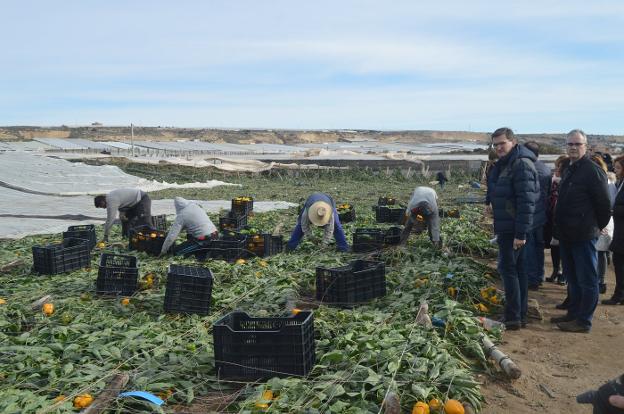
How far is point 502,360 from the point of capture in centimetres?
501

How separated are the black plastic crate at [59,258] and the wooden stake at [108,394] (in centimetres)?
480

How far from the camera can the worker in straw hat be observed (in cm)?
952

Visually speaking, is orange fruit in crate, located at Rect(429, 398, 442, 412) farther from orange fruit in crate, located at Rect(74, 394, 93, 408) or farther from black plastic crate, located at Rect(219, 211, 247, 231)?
black plastic crate, located at Rect(219, 211, 247, 231)

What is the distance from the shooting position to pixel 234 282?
8000mm

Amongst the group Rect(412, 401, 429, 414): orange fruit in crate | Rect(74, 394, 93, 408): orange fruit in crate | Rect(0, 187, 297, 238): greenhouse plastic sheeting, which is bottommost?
Rect(0, 187, 297, 238): greenhouse plastic sheeting

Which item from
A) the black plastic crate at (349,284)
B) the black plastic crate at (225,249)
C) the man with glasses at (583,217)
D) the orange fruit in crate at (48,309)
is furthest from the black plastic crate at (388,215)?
the orange fruit in crate at (48,309)

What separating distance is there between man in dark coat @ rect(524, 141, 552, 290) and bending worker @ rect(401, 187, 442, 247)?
6.21 ft

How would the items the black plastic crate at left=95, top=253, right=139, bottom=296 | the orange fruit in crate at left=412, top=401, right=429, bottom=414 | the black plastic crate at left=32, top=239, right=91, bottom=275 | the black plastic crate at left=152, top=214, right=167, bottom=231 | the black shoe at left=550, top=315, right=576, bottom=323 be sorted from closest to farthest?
the orange fruit in crate at left=412, top=401, right=429, bottom=414, the black shoe at left=550, top=315, right=576, bottom=323, the black plastic crate at left=95, top=253, right=139, bottom=296, the black plastic crate at left=32, top=239, right=91, bottom=275, the black plastic crate at left=152, top=214, right=167, bottom=231

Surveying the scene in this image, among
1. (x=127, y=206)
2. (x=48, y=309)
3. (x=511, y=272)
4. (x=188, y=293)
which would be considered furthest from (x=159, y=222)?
(x=511, y=272)

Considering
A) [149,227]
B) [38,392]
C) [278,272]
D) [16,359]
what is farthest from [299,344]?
[149,227]

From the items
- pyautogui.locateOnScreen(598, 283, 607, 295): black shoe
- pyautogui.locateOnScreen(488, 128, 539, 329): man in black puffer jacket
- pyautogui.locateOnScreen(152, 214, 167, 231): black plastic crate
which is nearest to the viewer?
pyautogui.locateOnScreen(488, 128, 539, 329): man in black puffer jacket

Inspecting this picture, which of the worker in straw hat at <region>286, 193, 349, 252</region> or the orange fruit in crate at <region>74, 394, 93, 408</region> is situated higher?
the worker in straw hat at <region>286, 193, 349, 252</region>

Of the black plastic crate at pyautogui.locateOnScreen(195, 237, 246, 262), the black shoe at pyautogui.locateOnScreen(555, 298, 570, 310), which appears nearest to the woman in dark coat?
the black shoe at pyautogui.locateOnScreen(555, 298, 570, 310)

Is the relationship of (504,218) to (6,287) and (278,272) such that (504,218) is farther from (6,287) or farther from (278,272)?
(6,287)
